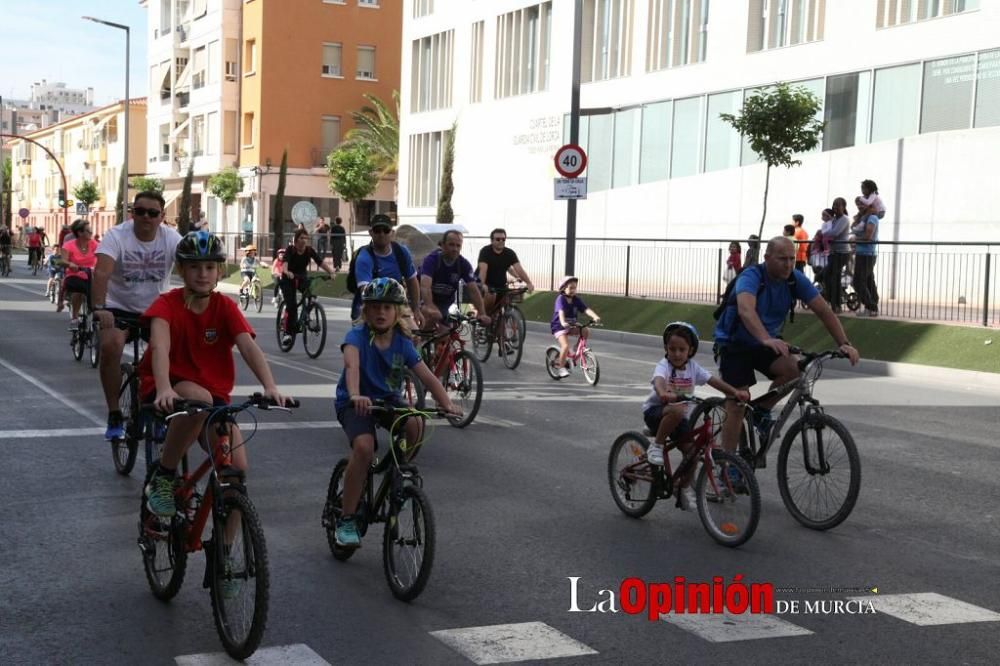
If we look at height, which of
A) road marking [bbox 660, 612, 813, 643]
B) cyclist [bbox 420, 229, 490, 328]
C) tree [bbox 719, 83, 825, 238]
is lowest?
road marking [bbox 660, 612, 813, 643]

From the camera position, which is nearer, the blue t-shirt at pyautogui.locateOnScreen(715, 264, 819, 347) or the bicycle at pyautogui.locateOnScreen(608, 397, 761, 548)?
the bicycle at pyautogui.locateOnScreen(608, 397, 761, 548)

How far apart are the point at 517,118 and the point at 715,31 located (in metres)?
11.2

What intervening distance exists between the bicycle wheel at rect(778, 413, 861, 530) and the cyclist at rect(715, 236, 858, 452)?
31 centimetres

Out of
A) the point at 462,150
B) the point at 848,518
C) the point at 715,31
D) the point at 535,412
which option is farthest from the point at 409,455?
the point at 462,150

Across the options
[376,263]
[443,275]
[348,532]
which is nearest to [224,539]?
[348,532]

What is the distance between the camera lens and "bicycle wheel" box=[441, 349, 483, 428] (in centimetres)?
1170

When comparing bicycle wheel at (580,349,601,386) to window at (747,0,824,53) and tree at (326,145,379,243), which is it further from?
tree at (326,145,379,243)

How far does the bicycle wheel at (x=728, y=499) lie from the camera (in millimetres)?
6992

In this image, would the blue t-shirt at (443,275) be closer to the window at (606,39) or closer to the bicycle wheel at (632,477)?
the bicycle wheel at (632,477)

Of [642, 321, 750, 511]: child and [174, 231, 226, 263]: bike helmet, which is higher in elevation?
[174, 231, 226, 263]: bike helmet

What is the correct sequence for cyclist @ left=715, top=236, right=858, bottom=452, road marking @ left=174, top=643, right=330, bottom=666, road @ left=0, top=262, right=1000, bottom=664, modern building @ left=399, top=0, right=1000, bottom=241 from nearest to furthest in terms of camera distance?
1. road marking @ left=174, top=643, right=330, bottom=666
2. road @ left=0, top=262, right=1000, bottom=664
3. cyclist @ left=715, top=236, right=858, bottom=452
4. modern building @ left=399, top=0, right=1000, bottom=241

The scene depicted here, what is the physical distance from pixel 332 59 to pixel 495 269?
5347 cm

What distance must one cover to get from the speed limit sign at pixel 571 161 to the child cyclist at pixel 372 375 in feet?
60.3

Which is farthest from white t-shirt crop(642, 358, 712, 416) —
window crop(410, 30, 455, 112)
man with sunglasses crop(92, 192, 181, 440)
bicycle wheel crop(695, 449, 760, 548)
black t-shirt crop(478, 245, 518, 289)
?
window crop(410, 30, 455, 112)
